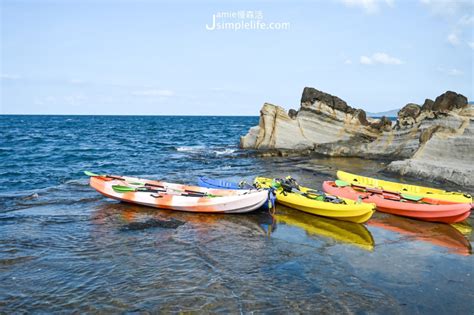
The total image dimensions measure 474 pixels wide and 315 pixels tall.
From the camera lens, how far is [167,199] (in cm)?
1423

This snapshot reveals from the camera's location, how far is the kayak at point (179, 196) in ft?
44.7

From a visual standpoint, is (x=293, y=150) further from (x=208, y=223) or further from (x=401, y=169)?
(x=208, y=223)

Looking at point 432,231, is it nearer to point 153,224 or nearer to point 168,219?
point 168,219

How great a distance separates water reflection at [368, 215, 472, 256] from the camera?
11125 millimetres

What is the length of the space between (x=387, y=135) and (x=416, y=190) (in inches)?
539

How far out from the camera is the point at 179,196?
1416cm

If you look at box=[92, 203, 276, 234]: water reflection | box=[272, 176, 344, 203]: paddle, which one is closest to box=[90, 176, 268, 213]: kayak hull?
box=[92, 203, 276, 234]: water reflection

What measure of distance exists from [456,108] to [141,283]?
20.6 m

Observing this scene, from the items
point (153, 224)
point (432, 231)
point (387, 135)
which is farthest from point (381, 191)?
point (387, 135)

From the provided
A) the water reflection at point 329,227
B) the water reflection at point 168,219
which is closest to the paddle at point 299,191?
the water reflection at point 329,227

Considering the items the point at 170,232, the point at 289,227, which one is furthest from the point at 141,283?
the point at 289,227

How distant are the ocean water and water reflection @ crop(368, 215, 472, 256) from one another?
0.11ft

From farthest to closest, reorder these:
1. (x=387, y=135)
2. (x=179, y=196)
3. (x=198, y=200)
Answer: (x=387, y=135), (x=179, y=196), (x=198, y=200)

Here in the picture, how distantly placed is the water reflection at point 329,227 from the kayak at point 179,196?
126 centimetres
